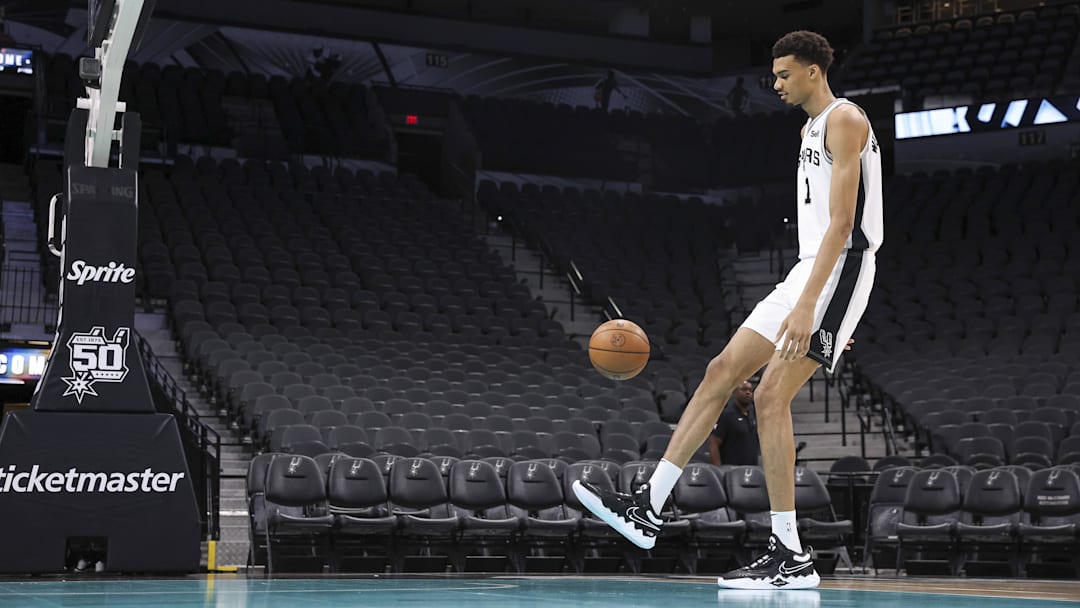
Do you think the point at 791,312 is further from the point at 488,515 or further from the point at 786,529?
the point at 488,515

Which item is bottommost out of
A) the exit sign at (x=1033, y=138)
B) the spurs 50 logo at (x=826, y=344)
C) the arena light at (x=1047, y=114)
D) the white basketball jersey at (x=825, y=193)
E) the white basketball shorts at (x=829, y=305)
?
the spurs 50 logo at (x=826, y=344)

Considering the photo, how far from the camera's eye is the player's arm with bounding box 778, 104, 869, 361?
443 centimetres

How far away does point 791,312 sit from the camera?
4.47 meters

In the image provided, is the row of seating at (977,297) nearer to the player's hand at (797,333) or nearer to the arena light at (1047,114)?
the arena light at (1047,114)

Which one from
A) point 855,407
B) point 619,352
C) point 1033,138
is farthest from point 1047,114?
point 619,352

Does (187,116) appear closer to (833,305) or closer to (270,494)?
(270,494)

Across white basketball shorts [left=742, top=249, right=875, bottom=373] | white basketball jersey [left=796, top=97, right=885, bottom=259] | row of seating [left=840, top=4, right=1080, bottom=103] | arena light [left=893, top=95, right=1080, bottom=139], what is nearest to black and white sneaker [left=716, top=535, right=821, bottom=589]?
white basketball shorts [left=742, top=249, right=875, bottom=373]

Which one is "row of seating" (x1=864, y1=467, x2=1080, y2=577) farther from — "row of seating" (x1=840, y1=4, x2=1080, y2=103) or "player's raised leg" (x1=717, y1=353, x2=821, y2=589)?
"row of seating" (x1=840, y1=4, x2=1080, y2=103)

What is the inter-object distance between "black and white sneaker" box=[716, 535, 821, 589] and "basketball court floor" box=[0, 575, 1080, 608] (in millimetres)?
84

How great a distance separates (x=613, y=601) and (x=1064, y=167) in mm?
18555

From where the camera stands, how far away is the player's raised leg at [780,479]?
4660 mm

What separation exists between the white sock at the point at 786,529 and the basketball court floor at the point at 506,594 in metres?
0.20

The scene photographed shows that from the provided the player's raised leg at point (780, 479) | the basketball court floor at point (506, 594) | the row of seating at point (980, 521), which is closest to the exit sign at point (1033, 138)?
the row of seating at point (980, 521)

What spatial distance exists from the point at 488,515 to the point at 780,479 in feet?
19.3
